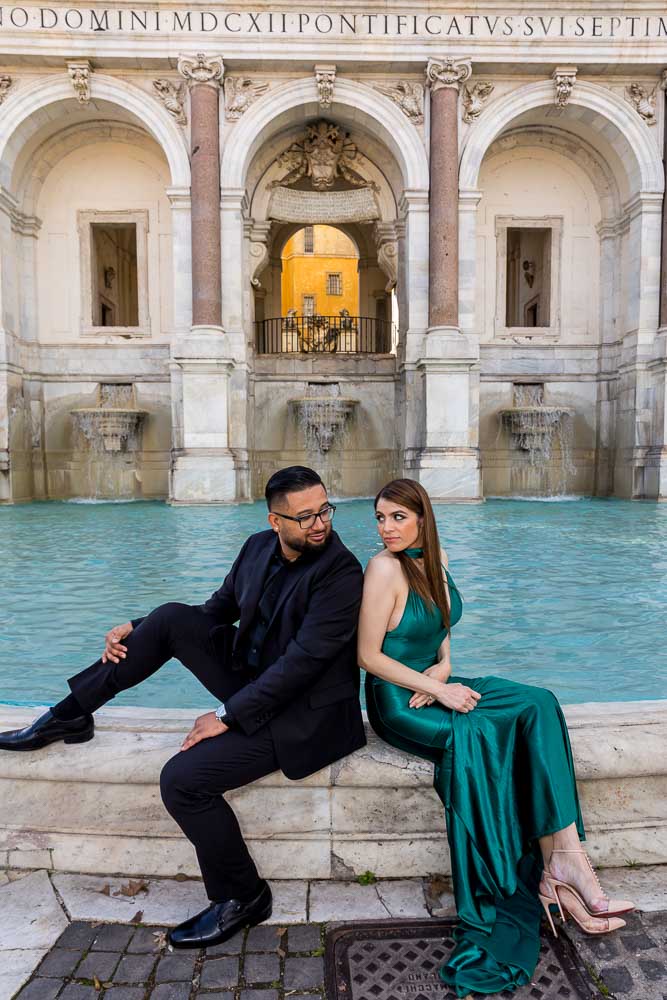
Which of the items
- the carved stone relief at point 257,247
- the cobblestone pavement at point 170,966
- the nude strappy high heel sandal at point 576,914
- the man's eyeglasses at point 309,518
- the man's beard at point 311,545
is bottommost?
the cobblestone pavement at point 170,966

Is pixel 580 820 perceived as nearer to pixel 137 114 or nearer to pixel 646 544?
pixel 646 544

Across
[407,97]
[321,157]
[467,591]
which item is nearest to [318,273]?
[321,157]

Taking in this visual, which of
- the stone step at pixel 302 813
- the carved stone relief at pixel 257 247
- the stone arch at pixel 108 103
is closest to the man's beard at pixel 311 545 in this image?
the stone step at pixel 302 813

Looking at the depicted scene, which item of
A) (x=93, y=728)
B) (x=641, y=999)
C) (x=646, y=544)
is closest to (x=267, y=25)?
(x=646, y=544)

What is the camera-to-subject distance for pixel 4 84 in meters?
14.5

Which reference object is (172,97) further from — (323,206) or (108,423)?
(108,423)

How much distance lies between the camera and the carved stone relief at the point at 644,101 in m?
15.0

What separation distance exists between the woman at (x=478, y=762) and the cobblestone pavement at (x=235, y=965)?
10 cm

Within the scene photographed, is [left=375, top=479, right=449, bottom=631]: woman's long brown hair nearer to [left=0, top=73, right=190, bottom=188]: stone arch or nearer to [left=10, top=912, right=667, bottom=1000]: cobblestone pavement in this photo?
[left=10, top=912, right=667, bottom=1000]: cobblestone pavement

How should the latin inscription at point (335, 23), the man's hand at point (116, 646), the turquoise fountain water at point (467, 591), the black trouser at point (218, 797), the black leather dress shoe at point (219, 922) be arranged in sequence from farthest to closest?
the latin inscription at point (335, 23) → the turquoise fountain water at point (467, 591) → the man's hand at point (116, 646) → the black trouser at point (218, 797) → the black leather dress shoe at point (219, 922)

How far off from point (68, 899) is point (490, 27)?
16.6 m

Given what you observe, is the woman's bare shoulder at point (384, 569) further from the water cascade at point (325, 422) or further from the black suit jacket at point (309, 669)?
the water cascade at point (325, 422)

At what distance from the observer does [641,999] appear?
1.82 m

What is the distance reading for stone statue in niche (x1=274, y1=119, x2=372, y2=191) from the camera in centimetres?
1612
